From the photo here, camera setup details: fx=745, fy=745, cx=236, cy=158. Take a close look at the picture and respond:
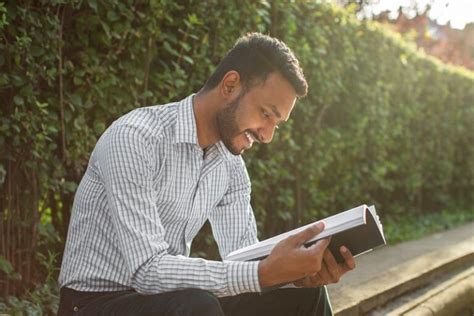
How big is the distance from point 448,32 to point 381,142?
14.0m

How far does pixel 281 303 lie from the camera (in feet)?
9.66

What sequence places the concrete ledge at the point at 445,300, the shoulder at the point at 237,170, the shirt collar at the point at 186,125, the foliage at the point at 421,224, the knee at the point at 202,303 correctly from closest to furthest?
the knee at the point at 202,303, the shirt collar at the point at 186,125, the shoulder at the point at 237,170, the concrete ledge at the point at 445,300, the foliage at the point at 421,224

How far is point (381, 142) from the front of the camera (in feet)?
28.1

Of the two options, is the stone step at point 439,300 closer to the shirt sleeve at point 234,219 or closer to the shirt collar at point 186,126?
the shirt sleeve at point 234,219

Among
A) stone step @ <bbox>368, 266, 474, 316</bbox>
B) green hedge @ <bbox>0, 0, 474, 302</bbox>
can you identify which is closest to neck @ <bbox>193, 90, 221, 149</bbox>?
green hedge @ <bbox>0, 0, 474, 302</bbox>

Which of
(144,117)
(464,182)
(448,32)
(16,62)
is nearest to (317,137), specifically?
(16,62)

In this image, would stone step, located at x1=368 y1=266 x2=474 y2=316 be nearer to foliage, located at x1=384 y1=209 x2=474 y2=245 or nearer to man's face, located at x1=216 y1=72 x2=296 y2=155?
man's face, located at x1=216 y1=72 x2=296 y2=155

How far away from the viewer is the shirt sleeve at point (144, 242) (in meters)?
2.47

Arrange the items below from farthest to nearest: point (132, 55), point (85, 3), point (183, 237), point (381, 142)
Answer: point (381, 142)
point (132, 55)
point (85, 3)
point (183, 237)

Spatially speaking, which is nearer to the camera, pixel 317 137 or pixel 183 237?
pixel 183 237

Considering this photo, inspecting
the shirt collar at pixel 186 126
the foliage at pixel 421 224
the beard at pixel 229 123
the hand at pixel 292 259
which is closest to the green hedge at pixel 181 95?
the foliage at pixel 421 224

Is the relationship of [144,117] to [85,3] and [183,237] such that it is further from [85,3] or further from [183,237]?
[85,3]

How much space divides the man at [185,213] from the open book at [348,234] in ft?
0.13

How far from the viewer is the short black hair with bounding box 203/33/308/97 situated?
2895mm
